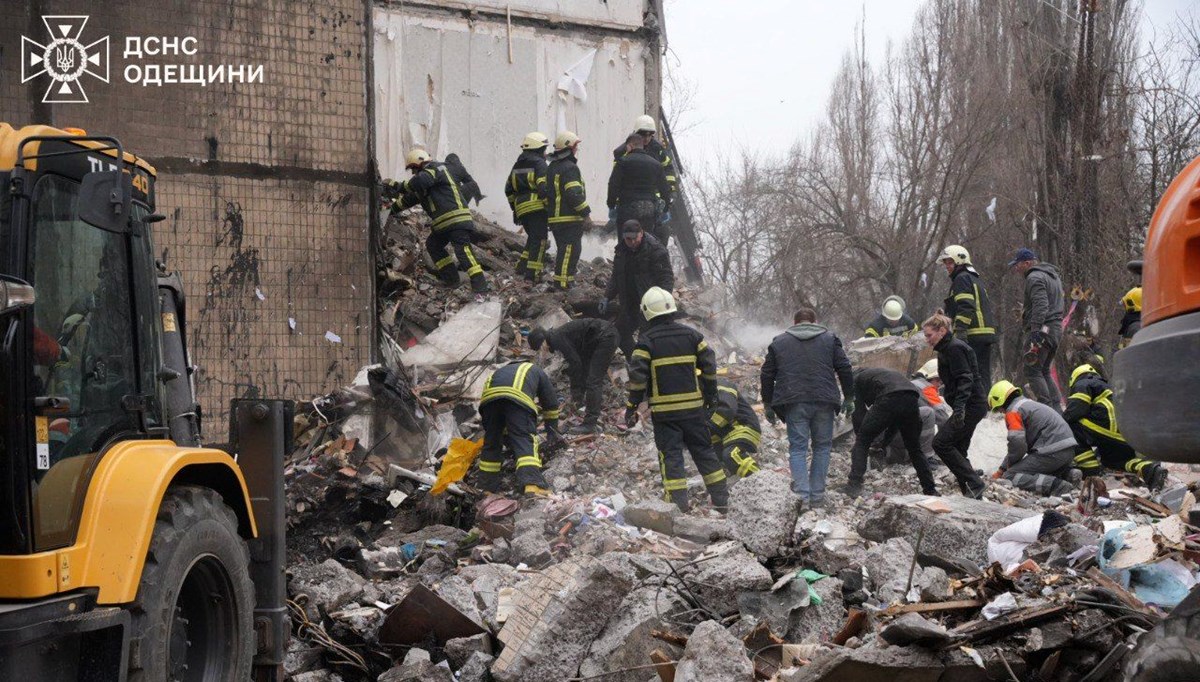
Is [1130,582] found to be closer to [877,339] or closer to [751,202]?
[877,339]

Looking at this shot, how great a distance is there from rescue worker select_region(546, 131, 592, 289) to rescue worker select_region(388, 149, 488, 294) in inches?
38.0

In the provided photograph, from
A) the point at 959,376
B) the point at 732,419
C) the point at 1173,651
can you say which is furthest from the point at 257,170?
the point at 1173,651

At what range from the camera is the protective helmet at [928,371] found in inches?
493

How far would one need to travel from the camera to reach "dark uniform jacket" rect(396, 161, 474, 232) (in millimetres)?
11602

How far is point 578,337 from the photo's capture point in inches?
419

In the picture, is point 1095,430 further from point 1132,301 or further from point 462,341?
point 462,341

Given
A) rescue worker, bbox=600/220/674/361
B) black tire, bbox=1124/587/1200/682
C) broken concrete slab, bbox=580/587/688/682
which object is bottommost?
broken concrete slab, bbox=580/587/688/682

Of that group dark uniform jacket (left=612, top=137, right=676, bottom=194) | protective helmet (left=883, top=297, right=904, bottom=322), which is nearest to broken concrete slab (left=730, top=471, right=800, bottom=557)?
dark uniform jacket (left=612, top=137, right=676, bottom=194)

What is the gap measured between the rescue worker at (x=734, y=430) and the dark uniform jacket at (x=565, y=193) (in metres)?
3.09

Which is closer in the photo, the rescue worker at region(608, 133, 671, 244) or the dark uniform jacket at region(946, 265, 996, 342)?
the dark uniform jacket at region(946, 265, 996, 342)

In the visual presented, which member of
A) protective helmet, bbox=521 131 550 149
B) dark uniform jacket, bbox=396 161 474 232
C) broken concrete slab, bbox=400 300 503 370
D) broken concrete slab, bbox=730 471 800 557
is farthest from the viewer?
protective helmet, bbox=521 131 550 149

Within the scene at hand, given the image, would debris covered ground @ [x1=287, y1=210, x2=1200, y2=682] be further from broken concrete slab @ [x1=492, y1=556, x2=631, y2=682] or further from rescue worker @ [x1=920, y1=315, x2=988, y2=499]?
rescue worker @ [x1=920, y1=315, x2=988, y2=499]

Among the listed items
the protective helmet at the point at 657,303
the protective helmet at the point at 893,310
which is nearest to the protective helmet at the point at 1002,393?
the protective helmet at the point at 657,303

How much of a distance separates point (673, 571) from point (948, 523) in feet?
6.14
